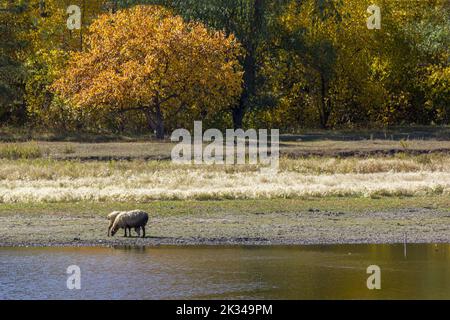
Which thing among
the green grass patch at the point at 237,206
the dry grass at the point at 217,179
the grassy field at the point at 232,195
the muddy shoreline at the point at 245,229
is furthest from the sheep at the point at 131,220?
the dry grass at the point at 217,179

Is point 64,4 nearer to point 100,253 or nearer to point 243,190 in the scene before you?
point 243,190

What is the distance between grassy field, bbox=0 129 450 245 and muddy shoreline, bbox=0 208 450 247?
0.03m

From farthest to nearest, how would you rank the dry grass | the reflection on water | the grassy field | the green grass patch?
1. the dry grass
2. the green grass patch
3. the grassy field
4. the reflection on water

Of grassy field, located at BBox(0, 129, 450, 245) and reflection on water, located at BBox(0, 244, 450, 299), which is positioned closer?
reflection on water, located at BBox(0, 244, 450, 299)

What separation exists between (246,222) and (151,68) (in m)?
24.3

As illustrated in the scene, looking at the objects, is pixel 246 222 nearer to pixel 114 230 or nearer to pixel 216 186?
pixel 114 230

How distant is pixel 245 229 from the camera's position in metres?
26.5

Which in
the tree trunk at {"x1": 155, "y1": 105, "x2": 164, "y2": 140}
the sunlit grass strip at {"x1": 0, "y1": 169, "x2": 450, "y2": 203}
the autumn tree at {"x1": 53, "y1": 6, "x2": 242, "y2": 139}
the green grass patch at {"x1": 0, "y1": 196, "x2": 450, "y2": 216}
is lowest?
the green grass patch at {"x1": 0, "y1": 196, "x2": 450, "y2": 216}

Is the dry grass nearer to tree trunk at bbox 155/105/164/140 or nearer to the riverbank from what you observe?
the riverbank

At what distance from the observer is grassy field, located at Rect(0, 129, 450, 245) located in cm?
2588

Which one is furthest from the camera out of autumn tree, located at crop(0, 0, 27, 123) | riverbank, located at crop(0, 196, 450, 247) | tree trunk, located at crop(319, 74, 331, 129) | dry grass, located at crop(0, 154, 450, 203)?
tree trunk, located at crop(319, 74, 331, 129)

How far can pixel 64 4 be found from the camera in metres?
59.9

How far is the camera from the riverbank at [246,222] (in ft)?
81.9

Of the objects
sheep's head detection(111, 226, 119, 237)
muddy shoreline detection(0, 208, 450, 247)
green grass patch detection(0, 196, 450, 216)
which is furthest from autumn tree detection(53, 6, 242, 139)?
sheep's head detection(111, 226, 119, 237)
